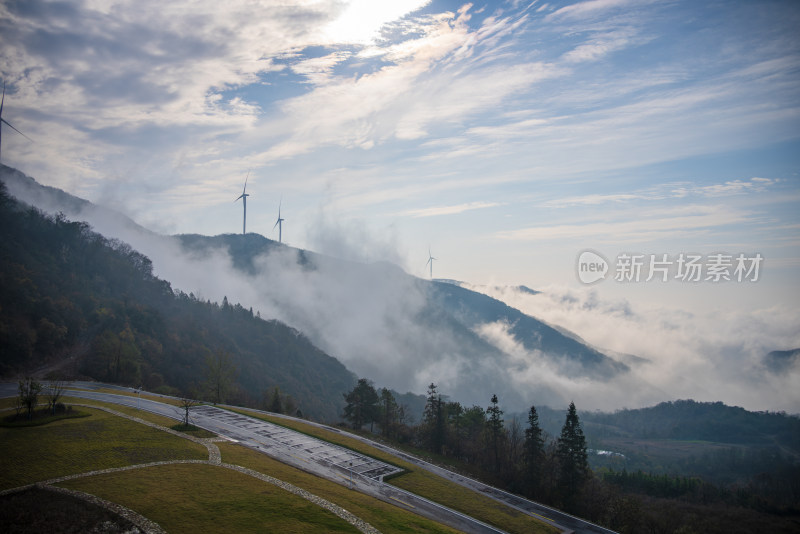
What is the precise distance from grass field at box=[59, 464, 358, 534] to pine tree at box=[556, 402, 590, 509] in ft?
171

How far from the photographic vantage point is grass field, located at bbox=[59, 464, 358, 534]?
39.1 m

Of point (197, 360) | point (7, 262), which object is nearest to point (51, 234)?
point (7, 262)

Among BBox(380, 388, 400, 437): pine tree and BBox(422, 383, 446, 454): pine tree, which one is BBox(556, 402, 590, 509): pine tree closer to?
BBox(422, 383, 446, 454): pine tree

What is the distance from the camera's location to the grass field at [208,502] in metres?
39.1

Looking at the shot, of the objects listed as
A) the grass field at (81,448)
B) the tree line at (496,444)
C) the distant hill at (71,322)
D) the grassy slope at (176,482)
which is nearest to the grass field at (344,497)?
the grassy slope at (176,482)

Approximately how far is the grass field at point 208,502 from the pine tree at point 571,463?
52244 millimetres

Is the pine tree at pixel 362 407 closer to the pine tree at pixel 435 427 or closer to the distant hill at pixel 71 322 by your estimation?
the pine tree at pixel 435 427

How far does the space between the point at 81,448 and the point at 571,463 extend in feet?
240

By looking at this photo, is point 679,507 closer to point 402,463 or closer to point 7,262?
point 402,463

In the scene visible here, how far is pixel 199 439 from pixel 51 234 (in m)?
176

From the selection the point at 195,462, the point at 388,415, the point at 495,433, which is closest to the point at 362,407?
the point at 388,415

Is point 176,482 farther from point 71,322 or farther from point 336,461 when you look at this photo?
point 71,322

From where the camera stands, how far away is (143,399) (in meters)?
84.0

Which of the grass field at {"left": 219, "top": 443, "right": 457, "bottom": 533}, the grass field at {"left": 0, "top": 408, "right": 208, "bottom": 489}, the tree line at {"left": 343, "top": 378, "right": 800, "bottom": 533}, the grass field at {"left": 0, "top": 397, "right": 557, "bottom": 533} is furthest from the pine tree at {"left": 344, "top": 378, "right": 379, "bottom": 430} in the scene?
the grass field at {"left": 0, "top": 408, "right": 208, "bottom": 489}
